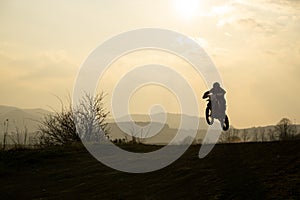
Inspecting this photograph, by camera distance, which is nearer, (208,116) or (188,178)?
(188,178)

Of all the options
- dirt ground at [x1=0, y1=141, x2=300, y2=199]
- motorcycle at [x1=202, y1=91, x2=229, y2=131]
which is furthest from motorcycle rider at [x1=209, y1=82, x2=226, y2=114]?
dirt ground at [x1=0, y1=141, x2=300, y2=199]

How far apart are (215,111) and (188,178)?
6353mm

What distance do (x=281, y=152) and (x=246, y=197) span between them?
3955 mm

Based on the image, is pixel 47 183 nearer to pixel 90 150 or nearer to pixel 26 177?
pixel 26 177

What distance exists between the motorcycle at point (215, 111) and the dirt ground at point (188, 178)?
4.75 feet

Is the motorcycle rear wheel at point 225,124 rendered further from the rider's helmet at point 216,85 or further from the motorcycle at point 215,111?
the rider's helmet at point 216,85

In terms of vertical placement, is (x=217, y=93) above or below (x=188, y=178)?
above

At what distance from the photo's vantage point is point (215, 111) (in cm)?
2052

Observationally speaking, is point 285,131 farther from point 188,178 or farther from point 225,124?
point 188,178

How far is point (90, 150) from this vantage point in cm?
2630

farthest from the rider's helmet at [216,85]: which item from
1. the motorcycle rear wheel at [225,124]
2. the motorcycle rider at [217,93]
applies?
the motorcycle rear wheel at [225,124]

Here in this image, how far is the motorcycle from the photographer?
20172 millimetres

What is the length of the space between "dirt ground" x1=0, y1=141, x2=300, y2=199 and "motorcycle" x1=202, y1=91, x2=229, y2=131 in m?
1.45

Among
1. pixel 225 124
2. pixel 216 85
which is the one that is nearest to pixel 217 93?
pixel 216 85
